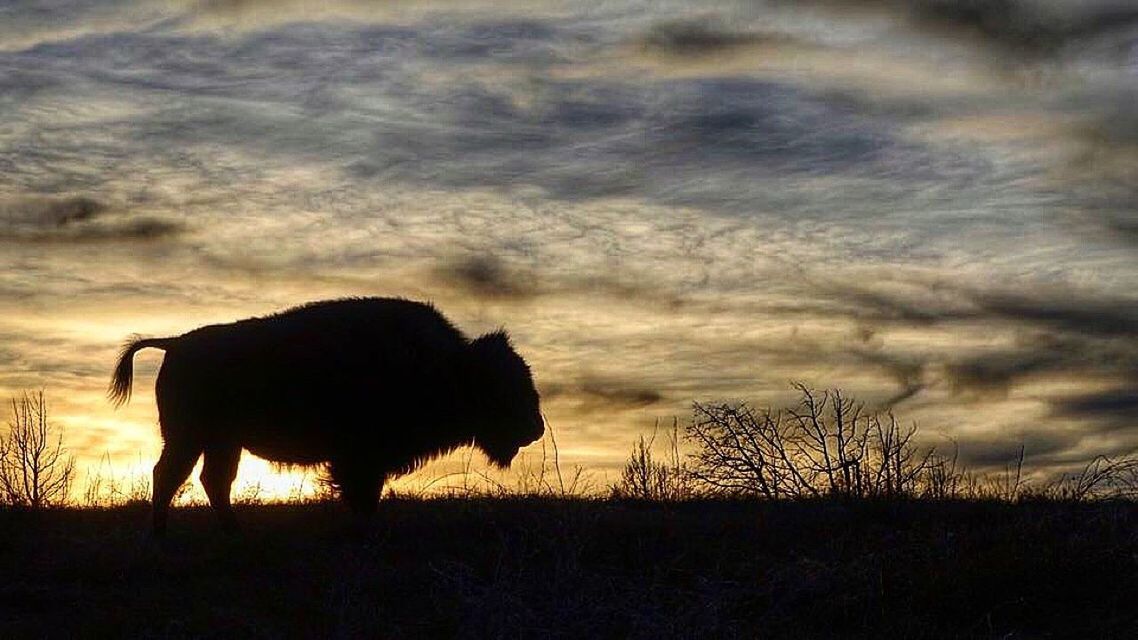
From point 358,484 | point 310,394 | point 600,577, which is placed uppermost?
point 310,394

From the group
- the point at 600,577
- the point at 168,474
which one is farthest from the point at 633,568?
the point at 168,474

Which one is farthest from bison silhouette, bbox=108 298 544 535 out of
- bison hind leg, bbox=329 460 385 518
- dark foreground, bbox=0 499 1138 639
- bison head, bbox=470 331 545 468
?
dark foreground, bbox=0 499 1138 639

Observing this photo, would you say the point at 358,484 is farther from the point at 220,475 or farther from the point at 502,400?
the point at 502,400

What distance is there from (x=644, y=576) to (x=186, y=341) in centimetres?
519

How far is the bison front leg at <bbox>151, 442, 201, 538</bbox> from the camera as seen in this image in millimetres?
11945

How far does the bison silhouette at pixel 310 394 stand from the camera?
1231cm

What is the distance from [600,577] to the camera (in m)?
9.04

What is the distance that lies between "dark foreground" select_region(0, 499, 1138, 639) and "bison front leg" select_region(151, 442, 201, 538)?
276 mm

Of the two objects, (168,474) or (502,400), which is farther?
(502,400)

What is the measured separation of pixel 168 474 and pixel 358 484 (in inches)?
66.2

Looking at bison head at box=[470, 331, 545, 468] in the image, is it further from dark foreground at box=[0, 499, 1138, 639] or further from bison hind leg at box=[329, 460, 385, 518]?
dark foreground at box=[0, 499, 1138, 639]

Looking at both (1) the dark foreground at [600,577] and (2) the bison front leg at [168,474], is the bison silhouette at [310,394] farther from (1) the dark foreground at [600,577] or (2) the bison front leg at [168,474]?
(1) the dark foreground at [600,577]

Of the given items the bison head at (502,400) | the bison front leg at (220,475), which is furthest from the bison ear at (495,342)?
the bison front leg at (220,475)

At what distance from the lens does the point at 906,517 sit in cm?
1178
